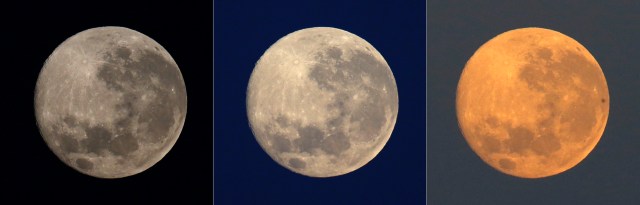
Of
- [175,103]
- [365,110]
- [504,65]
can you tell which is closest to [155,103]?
[175,103]

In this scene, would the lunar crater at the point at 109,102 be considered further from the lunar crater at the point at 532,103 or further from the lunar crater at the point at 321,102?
the lunar crater at the point at 532,103

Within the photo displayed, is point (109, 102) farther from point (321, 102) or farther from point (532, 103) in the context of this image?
point (532, 103)

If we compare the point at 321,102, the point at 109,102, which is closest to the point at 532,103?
the point at 321,102

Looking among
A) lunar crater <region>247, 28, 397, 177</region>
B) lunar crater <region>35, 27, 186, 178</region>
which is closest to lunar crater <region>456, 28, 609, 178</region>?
lunar crater <region>247, 28, 397, 177</region>

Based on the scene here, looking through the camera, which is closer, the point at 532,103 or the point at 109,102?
the point at 109,102

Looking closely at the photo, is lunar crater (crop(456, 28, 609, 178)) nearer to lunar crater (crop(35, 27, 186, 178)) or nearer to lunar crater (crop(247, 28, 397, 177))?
lunar crater (crop(247, 28, 397, 177))

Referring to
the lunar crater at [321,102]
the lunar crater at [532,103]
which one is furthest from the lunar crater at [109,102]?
the lunar crater at [532,103]

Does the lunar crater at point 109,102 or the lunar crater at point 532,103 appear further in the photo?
the lunar crater at point 532,103

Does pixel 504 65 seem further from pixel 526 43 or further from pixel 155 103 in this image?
pixel 155 103

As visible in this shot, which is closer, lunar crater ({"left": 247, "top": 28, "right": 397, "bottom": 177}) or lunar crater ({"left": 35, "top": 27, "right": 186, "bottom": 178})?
lunar crater ({"left": 35, "top": 27, "right": 186, "bottom": 178})

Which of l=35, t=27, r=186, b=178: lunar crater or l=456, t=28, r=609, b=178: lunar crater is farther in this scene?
l=456, t=28, r=609, b=178: lunar crater

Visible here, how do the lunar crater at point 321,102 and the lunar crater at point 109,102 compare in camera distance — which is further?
the lunar crater at point 321,102
